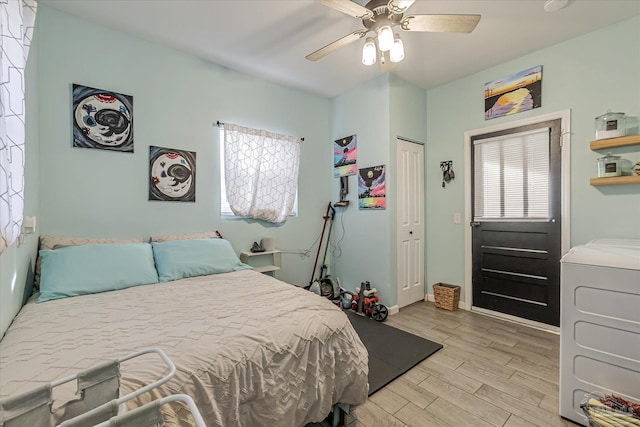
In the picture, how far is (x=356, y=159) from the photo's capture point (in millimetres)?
3512

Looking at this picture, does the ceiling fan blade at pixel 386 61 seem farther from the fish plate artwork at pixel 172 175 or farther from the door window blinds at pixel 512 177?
the fish plate artwork at pixel 172 175

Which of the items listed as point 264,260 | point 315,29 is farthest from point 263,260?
point 315,29

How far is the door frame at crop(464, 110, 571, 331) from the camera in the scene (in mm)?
2504

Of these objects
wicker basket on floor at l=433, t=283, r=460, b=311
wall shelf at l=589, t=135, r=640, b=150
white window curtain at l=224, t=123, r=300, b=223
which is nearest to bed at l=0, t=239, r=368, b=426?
white window curtain at l=224, t=123, r=300, b=223

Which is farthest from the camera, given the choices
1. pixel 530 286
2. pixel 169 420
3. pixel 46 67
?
pixel 530 286

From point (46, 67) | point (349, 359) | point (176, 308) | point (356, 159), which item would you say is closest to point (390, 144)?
point (356, 159)

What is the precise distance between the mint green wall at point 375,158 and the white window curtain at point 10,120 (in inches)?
113

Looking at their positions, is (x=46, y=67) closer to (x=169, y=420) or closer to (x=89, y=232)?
(x=89, y=232)

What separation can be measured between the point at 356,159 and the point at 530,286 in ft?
7.83

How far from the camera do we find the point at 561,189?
255 cm

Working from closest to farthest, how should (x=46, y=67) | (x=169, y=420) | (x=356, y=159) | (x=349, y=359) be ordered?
(x=169, y=420)
(x=349, y=359)
(x=46, y=67)
(x=356, y=159)

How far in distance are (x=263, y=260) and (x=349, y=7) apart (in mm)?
2627

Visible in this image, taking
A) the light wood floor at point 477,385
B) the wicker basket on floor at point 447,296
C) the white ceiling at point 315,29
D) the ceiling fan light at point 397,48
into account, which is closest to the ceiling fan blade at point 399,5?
the ceiling fan light at point 397,48

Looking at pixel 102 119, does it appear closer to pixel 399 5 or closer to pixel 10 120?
pixel 10 120
